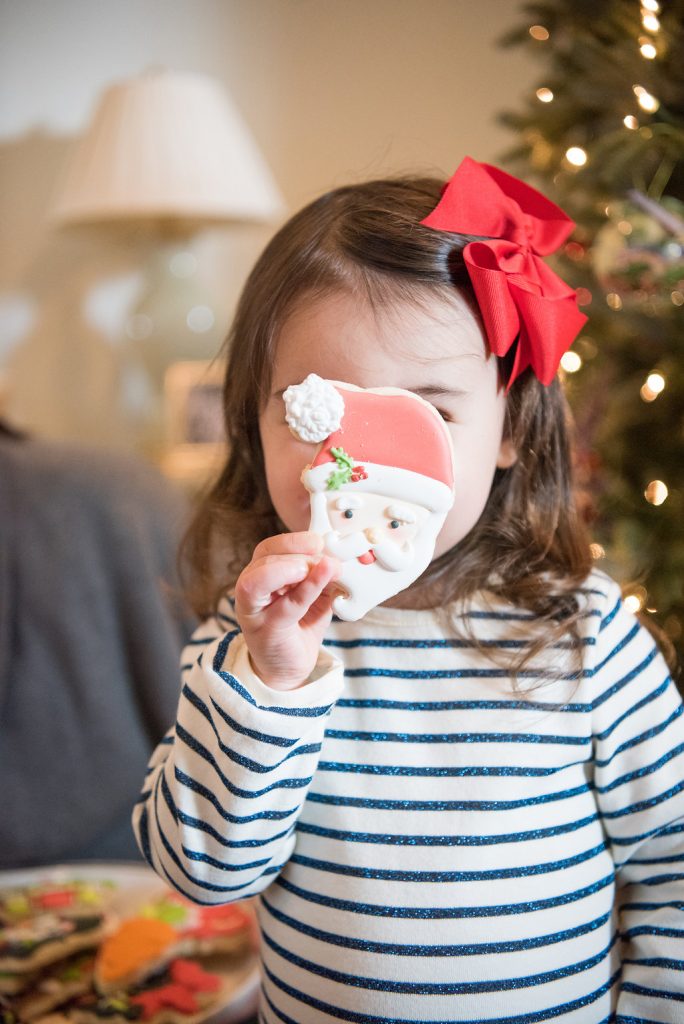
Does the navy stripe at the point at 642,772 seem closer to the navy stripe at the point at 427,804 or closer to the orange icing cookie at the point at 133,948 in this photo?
the navy stripe at the point at 427,804

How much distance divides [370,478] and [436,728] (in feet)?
0.75

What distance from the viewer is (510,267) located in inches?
28.7

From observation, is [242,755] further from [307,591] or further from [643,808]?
[643,808]

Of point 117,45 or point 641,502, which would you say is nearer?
point 641,502

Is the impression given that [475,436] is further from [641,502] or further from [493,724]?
[641,502]

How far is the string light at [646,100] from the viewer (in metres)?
1.10

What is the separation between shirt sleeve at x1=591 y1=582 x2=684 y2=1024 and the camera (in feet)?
2.42

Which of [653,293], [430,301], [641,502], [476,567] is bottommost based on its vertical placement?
[641,502]

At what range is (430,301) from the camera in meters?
0.70

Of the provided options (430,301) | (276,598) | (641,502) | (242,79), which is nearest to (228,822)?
(276,598)

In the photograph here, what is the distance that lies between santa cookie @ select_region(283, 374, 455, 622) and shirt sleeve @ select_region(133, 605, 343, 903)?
0.08 metres

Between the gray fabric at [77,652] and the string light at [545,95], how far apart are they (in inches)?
32.8

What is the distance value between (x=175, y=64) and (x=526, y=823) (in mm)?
2213

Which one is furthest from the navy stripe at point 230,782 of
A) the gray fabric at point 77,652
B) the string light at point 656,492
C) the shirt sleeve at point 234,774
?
the string light at point 656,492
